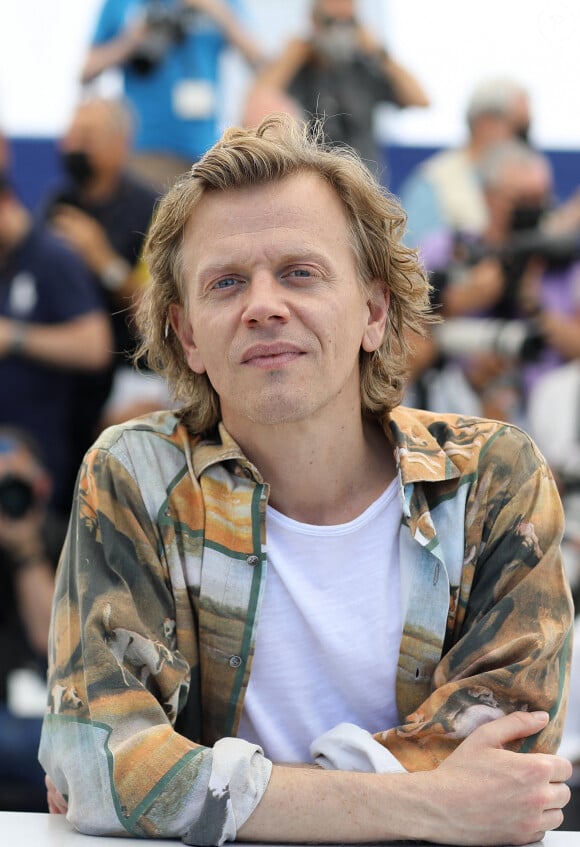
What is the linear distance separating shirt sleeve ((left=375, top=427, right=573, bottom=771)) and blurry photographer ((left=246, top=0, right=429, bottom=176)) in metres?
2.62

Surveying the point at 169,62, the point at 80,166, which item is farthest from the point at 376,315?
the point at 169,62

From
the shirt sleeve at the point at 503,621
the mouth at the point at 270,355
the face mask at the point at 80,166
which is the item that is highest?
the face mask at the point at 80,166

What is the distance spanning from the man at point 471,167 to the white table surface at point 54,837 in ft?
9.04

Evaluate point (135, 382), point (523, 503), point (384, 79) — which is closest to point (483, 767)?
point (523, 503)

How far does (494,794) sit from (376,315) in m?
0.77

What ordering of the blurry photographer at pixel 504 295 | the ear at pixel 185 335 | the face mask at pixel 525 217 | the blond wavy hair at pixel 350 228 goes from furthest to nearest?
the face mask at pixel 525 217 → the blurry photographer at pixel 504 295 → the ear at pixel 185 335 → the blond wavy hair at pixel 350 228

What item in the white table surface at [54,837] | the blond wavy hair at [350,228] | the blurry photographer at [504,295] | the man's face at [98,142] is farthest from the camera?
the man's face at [98,142]

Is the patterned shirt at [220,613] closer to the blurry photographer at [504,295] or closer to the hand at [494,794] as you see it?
the hand at [494,794]

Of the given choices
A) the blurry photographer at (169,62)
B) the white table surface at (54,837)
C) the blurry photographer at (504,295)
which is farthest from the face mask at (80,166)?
the white table surface at (54,837)

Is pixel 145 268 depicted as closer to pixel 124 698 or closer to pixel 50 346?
pixel 50 346

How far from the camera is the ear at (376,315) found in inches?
71.9

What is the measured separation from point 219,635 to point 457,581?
0.34 m

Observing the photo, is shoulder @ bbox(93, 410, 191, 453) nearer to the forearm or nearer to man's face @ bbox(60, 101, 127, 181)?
the forearm

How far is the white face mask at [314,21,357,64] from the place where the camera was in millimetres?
4133
